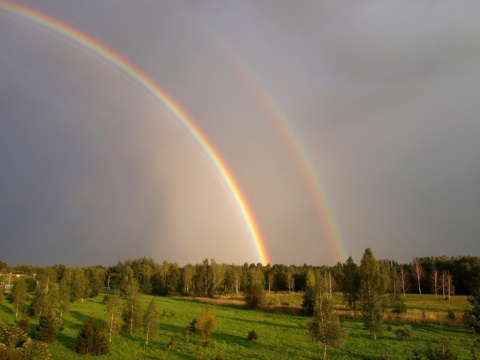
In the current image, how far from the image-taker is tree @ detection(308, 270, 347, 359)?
36375 millimetres

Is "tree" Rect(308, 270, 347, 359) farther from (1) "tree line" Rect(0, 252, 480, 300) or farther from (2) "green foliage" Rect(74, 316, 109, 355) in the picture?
(1) "tree line" Rect(0, 252, 480, 300)

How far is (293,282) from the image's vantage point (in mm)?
146875

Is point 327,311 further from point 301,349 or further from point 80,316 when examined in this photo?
point 80,316

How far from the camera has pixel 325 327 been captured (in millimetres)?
37094

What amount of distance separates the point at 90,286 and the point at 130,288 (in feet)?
162

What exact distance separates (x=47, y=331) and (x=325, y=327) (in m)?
29.0

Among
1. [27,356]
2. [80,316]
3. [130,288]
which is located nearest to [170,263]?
[80,316]

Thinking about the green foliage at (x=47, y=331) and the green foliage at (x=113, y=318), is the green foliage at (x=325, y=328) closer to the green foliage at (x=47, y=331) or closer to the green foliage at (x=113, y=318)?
the green foliage at (x=113, y=318)

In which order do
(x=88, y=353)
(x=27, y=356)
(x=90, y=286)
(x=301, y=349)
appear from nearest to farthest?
(x=27, y=356), (x=88, y=353), (x=301, y=349), (x=90, y=286)

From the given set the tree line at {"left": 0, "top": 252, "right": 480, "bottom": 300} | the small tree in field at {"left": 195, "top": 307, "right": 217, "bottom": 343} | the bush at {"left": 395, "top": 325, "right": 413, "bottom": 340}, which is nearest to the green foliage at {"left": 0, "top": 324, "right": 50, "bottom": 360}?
the small tree in field at {"left": 195, "top": 307, "right": 217, "bottom": 343}

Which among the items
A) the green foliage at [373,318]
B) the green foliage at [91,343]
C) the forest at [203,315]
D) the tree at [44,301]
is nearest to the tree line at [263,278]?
the forest at [203,315]

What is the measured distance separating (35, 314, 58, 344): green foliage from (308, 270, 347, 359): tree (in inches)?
1069

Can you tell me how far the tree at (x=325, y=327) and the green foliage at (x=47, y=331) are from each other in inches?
1069

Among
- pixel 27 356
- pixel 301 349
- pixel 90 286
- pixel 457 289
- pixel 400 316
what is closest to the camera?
pixel 27 356
